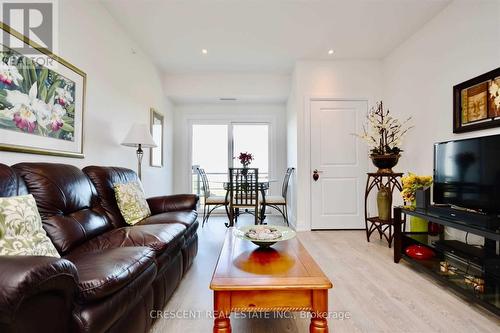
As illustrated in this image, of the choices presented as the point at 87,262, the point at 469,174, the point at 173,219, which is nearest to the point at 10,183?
the point at 87,262

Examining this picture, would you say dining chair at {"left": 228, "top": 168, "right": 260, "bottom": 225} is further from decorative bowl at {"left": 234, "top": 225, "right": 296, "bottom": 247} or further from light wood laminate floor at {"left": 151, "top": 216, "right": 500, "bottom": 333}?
decorative bowl at {"left": 234, "top": 225, "right": 296, "bottom": 247}

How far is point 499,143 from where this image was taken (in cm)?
179

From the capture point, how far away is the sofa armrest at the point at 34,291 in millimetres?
693

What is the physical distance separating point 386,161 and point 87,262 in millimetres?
3115

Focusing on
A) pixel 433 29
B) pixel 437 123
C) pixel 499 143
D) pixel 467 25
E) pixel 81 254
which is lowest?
pixel 81 254

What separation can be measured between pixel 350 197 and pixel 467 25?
2.47 m

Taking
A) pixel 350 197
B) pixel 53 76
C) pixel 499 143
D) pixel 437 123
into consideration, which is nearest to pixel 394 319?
pixel 499 143

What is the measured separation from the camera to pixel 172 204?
2.67m

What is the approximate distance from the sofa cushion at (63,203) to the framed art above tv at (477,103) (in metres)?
3.33

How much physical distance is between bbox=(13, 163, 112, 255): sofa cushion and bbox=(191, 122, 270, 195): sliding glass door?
3425 mm

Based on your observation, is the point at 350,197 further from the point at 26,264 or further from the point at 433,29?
the point at 26,264

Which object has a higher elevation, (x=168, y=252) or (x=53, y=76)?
(x=53, y=76)

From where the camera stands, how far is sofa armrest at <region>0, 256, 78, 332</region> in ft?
2.27

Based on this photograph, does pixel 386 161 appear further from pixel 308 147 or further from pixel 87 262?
pixel 87 262
